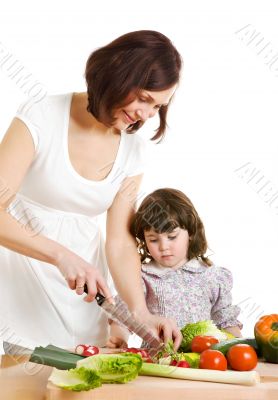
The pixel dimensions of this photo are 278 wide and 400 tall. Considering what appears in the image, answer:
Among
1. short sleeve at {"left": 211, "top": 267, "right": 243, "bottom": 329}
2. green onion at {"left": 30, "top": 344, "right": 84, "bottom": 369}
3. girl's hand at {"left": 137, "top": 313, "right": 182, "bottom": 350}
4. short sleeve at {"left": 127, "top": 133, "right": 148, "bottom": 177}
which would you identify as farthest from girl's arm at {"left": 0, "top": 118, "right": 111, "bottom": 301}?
short sleeve at {"left": 211, "top": 267, "right": 243, "bottom": 329}

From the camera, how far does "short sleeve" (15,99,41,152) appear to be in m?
2.12

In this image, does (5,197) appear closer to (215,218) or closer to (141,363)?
(141,363)

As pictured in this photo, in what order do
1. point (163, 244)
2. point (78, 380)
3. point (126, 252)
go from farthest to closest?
point (163, 244) < point (126, 252) < point (78, 380)

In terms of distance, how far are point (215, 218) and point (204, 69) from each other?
2.76 feet

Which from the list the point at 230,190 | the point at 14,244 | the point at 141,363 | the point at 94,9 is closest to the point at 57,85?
the point at 94,9

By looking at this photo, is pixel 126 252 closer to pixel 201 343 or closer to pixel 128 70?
pixel 201 343

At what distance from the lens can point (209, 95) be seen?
3916mm

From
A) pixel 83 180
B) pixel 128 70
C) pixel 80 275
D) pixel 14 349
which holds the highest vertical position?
pixel 128 70

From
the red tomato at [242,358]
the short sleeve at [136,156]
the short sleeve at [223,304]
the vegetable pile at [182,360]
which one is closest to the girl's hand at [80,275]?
the vegetable pile at [182,360]

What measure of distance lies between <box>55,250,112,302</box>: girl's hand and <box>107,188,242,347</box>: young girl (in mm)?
679

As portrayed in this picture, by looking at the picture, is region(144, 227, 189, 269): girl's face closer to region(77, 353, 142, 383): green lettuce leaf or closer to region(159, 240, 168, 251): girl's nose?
region(159, 240, 168, 251): girl's nose

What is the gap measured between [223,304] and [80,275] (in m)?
0.94

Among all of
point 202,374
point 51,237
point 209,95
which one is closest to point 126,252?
point 51,237

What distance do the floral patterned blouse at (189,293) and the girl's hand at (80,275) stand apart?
2.51ft
